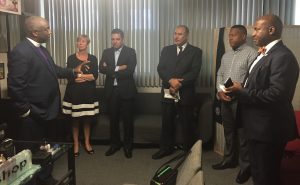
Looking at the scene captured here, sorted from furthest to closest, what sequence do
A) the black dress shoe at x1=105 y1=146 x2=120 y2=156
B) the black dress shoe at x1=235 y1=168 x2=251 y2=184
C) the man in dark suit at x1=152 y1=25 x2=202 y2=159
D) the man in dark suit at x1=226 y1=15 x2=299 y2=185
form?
1. the black dress shoe at x1=105 y1=146 x2=120 y2=156
2. the man in dark suit at x1=152 y1=25 x2=202 y2=159
3. the black dress shoe at x1=235 y1=168 x2=251 y2=184
4. the man in dark suit at x1=226 y1=15 x2=299 y2=185

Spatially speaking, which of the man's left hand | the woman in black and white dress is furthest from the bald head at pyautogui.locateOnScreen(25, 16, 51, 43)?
the man's left hand

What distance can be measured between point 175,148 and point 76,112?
4.23 ft

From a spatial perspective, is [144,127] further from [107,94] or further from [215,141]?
[215,141]

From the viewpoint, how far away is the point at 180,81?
12.2 feet

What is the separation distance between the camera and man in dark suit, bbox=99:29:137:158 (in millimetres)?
3898

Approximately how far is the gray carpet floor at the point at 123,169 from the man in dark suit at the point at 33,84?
2.07ft

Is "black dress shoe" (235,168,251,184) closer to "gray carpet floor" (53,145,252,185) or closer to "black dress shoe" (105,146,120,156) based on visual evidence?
"gray carpet floor" (53,145,252,185)

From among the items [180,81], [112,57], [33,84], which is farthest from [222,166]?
[33,84]

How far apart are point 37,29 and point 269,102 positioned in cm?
193

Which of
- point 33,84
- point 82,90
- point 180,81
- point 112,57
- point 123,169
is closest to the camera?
point 33,84

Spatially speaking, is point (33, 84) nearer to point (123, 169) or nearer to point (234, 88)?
point (123, 169)

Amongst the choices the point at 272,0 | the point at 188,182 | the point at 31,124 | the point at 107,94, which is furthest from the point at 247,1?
the point at 188,182

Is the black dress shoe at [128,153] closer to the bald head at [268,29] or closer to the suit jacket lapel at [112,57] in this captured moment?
the suit jacket lapel at [112,57]

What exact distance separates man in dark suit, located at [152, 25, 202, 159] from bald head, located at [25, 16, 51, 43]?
4.71ft
